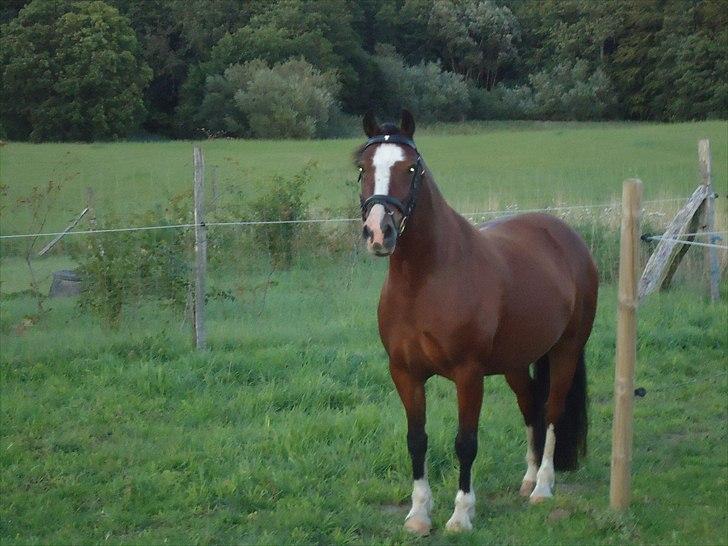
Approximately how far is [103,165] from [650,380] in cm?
1688

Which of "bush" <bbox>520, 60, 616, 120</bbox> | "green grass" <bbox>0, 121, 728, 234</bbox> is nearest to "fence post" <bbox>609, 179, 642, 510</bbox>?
"green grass" <bbox>0, 121, 728, 234</bbox>

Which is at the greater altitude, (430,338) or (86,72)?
(86,72)

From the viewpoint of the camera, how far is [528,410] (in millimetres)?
5074

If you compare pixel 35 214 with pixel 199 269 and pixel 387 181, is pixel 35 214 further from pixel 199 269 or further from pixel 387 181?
pixel 387 181

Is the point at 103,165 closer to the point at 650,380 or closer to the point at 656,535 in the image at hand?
the point at 650,380

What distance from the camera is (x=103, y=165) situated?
2117cm

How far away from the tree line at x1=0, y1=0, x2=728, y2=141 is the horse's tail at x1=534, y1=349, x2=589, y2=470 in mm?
23181

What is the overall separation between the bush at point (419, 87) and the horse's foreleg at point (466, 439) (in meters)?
25.7

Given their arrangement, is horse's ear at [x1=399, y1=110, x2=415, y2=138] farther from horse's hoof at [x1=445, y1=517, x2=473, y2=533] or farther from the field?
horse's hoof at [x1=445, y1=517, x2=473, y2=533]

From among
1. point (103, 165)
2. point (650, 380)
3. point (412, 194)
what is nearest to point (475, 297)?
point (412, 194)

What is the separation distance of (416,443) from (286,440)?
1238 millimetres

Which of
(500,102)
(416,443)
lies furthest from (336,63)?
(416,443)

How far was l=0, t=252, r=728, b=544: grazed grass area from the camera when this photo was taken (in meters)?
4.29

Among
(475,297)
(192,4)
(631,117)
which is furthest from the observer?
(631,117)
